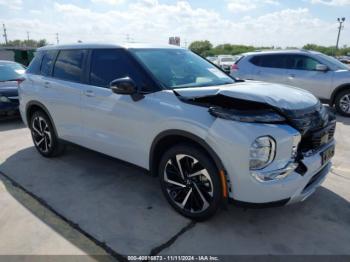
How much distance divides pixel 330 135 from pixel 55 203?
3133 mm

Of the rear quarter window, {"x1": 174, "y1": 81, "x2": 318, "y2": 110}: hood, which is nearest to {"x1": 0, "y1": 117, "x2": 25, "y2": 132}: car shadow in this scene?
the rear quarter window

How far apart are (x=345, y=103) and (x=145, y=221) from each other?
22.5 feet

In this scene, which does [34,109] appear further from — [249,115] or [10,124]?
[249,115]

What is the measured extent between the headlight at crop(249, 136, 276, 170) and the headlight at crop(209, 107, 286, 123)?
0.57ft

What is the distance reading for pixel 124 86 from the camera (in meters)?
3.15

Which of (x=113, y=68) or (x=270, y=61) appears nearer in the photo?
(x=113, y=68)

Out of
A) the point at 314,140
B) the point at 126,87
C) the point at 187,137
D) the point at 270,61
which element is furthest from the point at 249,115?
the point at 270,61

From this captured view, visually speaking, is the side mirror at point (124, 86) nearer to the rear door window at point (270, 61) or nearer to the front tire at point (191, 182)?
the front tire at point (191, 182)

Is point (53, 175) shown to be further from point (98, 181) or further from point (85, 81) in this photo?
point (85, 81)

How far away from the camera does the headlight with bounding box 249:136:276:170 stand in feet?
8.39

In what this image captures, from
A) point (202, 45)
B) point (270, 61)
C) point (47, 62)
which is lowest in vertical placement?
point (202, 45)

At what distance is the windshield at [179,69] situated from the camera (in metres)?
3.48

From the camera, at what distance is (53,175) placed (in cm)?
439

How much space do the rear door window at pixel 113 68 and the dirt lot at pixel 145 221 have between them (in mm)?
1317
